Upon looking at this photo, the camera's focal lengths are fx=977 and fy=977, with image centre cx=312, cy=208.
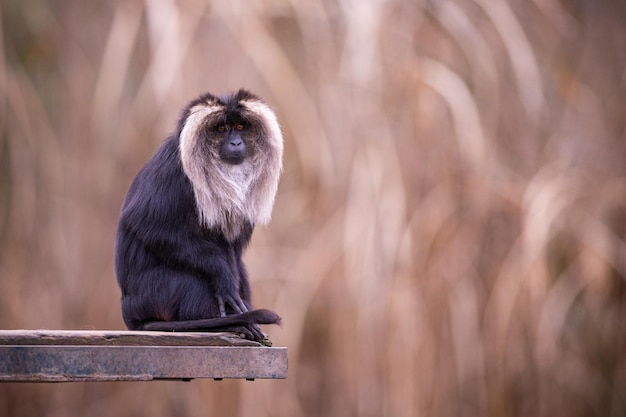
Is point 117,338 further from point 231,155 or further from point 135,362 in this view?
point 231,155

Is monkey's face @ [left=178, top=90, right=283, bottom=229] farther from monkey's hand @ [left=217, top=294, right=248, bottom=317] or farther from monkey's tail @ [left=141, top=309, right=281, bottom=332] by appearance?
monkey's tail @ [left=141, top=309, right=281, bottom=332]

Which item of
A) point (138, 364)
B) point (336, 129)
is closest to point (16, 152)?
point (336, 129)

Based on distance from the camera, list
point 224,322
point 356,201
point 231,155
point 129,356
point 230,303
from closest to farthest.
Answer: point 129,356, point 224,322, point 230,303, point 231,155, point 356,201

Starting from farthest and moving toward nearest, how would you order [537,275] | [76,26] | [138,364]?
1. [76,26]
2. [537,275]
3. [138,364]

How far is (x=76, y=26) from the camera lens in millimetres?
6375

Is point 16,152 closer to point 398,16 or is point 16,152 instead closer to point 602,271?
point 398,16

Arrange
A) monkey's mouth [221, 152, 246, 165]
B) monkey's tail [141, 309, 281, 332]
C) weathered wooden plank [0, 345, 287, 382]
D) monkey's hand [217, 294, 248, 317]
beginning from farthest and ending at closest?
monkey's mouth [221, 152, 246, 165] < monkey's hand [217, 294, 248, 317] < monkey's tail [141, 309, 281, 332] < weathered wooden plank [0, 345, 287, 382]

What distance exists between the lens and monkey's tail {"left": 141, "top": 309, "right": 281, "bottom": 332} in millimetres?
3299

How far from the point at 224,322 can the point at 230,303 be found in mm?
210

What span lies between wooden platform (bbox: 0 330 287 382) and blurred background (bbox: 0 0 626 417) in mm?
2681

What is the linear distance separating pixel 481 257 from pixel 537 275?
358 mm

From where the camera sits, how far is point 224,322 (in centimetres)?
334

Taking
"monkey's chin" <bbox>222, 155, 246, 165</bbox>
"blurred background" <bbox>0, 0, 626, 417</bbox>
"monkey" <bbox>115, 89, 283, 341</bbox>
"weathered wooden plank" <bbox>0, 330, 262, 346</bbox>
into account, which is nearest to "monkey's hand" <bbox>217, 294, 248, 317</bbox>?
"monkey" <bbox>115, 89, 283, 341</bbox>

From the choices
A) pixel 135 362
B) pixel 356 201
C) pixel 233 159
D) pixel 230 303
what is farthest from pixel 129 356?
pixel 356 201
